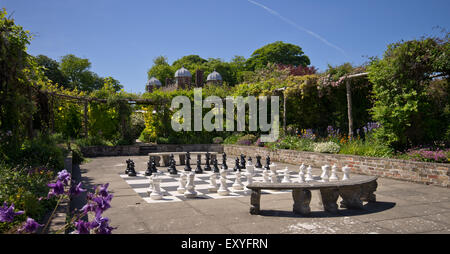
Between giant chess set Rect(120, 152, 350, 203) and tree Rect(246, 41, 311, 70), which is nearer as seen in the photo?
giant chess set Rect(120, 152, 350, 203)

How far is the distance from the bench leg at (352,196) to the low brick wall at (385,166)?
9.03 feet

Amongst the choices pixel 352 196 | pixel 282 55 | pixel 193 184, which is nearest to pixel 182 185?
pixel 193 184

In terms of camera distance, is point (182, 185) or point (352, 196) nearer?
point (352, 196)

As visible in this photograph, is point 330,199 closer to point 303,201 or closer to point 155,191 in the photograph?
point 303,201


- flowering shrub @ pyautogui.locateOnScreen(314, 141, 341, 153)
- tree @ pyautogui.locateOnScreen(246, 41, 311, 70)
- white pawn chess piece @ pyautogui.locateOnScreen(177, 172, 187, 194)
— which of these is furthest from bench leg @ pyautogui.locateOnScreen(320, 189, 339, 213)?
tree @ pyautogui.locateOnScreen(246, 41, 311, 70)

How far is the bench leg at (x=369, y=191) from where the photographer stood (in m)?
4.84

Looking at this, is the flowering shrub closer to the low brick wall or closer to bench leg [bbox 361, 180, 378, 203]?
the low brick wall

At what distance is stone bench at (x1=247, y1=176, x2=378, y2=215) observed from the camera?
4.19 m

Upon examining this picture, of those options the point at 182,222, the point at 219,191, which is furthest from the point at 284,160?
the point at 182,222

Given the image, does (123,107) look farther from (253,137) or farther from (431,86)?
(431,86)

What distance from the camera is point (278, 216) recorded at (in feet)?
13.8

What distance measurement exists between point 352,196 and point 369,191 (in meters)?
0.58

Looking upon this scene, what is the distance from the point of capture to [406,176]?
22.2 ft

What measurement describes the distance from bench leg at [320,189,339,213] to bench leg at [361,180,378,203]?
0.64 meters
